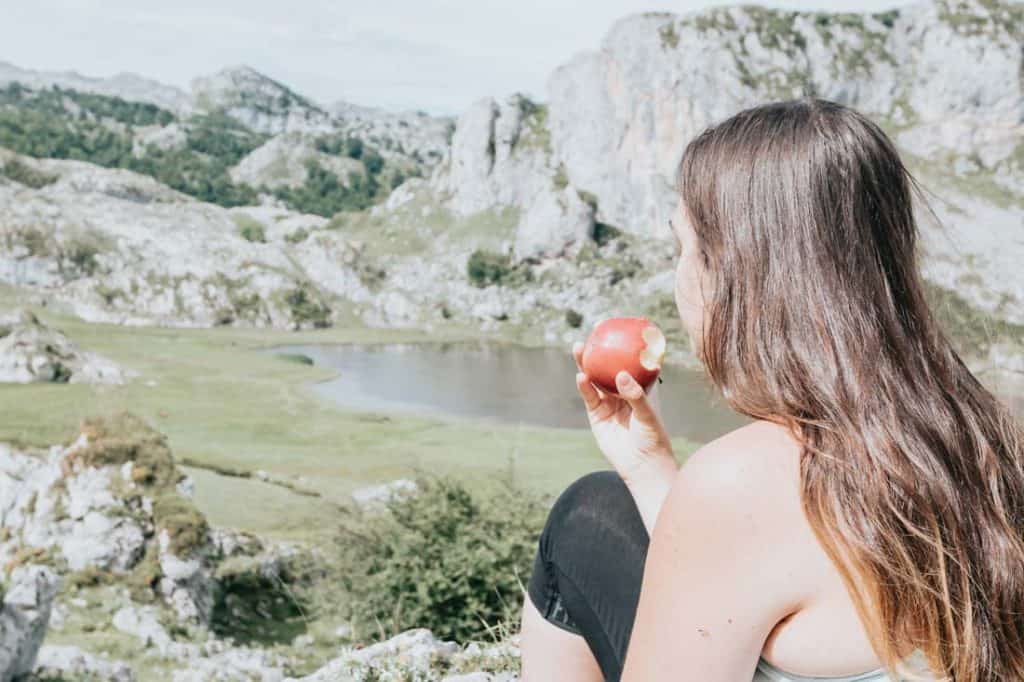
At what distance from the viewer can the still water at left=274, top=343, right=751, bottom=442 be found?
3847cm

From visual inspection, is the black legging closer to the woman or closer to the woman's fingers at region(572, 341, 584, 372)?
the woman's fingers at region(572, 341, 584, 372)

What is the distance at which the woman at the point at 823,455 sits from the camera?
1587 mm

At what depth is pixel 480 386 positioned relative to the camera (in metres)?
48.4

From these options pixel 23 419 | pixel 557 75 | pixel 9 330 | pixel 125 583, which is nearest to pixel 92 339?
pixel 9 330

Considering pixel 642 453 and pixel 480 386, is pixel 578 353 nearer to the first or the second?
pixel 642 453

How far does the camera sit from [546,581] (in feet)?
9.23

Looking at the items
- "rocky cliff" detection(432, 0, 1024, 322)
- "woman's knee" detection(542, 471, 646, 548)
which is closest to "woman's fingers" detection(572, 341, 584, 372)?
"woman's knee" detection(542, 471, 646, 548)

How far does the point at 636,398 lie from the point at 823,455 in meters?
0.92

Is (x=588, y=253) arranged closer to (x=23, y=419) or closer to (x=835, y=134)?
(x=23, y=419)

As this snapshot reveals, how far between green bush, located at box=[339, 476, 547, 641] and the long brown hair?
19.9 feet

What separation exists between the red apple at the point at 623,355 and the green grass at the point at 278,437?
1180 cm

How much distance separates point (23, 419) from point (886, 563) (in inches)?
1275

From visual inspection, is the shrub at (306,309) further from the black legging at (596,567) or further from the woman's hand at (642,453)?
the woman's hand at (642,453)

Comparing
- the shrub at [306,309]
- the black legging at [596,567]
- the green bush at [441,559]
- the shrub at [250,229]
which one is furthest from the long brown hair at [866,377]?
the shrub at [250,229]
